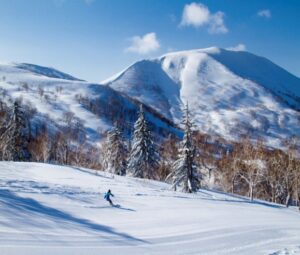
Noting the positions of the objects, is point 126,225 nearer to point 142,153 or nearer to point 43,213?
point 43,213

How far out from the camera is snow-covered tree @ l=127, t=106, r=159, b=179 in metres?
53.3

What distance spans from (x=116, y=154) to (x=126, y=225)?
39.8 metres

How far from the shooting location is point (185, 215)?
22.0 meters

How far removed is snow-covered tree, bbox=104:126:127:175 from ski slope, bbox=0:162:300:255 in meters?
29.8

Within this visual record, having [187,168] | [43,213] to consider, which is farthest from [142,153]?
[43,213]

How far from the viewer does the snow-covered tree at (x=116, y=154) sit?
191ft

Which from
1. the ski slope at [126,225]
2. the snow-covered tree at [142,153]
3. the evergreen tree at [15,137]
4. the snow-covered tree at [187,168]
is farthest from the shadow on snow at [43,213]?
the evergreen tree at [15,137]

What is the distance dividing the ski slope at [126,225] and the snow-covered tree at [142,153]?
2505 cm

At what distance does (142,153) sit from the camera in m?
53.5

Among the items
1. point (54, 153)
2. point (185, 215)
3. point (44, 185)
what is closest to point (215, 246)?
point (185, 215)

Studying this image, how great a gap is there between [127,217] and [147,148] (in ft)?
111

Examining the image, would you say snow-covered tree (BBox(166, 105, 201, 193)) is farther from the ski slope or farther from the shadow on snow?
the shadow on snow

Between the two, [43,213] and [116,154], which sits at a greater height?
[116,154]

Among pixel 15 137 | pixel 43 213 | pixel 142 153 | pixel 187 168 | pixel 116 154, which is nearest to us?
pixel 43 213
